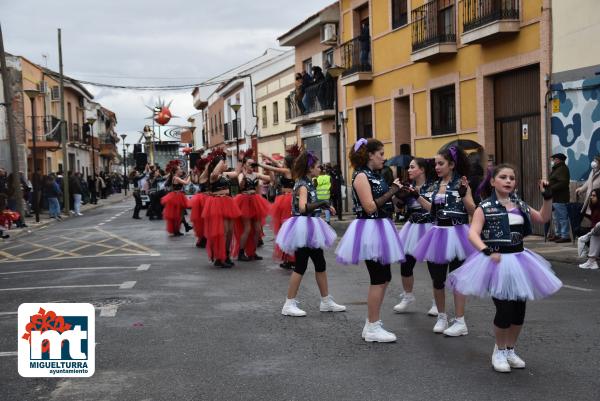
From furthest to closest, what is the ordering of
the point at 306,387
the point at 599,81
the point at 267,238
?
1. the point at 267,238
2. the point at 599,81
3. the point at 306,387

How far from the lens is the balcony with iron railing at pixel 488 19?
17.1 meters

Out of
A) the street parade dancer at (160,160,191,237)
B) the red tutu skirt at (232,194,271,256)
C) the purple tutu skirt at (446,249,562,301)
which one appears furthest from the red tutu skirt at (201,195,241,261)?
the purple tutu skirt at (446,249,562,301)

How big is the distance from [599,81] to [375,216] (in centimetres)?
977

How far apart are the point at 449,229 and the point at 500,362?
1.61 meters

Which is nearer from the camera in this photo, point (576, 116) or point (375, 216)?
point (375, 216)

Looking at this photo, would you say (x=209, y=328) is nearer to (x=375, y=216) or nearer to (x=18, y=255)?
(x=375, y=216)

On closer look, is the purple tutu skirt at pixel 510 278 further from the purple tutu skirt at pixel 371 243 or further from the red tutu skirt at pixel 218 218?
the red tutu skirt at pixel 218 218

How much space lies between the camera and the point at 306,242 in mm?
8125

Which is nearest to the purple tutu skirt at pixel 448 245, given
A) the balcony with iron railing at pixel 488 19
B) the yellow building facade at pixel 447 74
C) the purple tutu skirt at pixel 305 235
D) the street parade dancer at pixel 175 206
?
the purple tutu skirt at pixel 305 235

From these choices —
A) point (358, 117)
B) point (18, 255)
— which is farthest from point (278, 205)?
point (358, 117)

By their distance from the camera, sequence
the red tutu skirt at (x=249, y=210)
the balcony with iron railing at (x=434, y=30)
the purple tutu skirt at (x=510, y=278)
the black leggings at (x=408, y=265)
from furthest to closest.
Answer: the balcony with iron railing at (x=434, y=30) < the red tutu skirt at (x=249, y=210) < the black leggings at (x=408, y=265) < the purple tutu skirt at (x=510, y=278)

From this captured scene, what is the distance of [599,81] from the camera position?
14711 millimetres

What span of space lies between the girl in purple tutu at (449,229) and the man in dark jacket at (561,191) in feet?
27.2

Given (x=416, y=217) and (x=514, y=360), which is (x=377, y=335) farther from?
(x=416, y=217)
